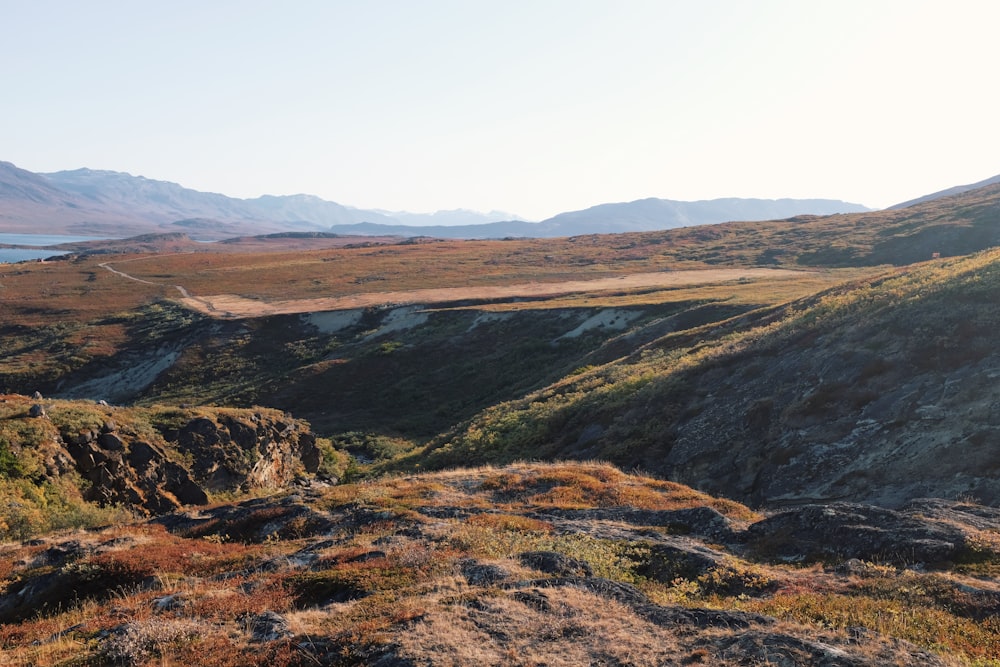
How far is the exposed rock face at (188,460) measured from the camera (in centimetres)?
2181

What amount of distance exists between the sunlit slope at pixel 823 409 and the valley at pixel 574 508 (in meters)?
0.10

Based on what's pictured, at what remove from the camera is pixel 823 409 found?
20.3 metres

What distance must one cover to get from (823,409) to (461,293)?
62.2 metres

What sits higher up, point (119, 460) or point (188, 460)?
point (119, 460)

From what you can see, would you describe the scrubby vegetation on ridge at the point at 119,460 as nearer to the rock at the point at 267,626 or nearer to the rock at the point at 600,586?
the rock at the point at 267,626

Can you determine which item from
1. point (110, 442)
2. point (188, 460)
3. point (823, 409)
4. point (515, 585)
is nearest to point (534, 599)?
point (515, 585)

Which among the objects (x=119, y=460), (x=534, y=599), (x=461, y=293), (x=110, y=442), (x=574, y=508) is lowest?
(x=119, y=460)

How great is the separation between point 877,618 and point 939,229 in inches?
3908

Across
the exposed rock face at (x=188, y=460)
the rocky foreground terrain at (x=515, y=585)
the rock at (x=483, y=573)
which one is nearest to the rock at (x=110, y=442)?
the exposed rock face at (x=188, y=460)

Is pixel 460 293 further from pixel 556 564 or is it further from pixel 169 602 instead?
pixel 169 602

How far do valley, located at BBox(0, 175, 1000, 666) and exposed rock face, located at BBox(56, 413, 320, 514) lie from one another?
10 centimetres

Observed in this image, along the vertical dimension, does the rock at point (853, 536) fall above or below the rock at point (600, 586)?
below

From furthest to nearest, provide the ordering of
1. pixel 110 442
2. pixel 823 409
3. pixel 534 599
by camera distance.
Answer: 1. pixel 110 442
2. pixel 823 409
3. pixel 534 599

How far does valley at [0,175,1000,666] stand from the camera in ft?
26.4
